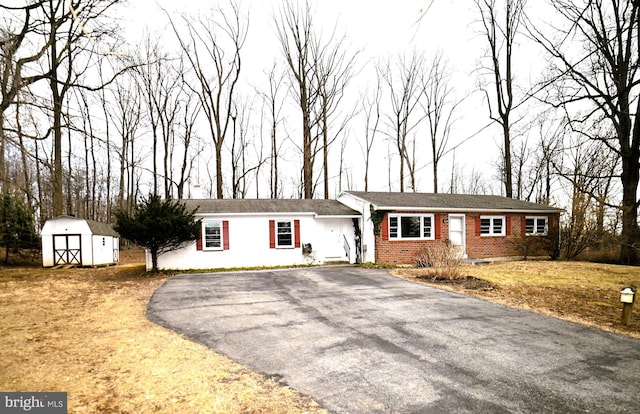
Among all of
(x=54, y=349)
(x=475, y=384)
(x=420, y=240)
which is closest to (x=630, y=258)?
(x=420, y=240)

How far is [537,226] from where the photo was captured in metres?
18.7

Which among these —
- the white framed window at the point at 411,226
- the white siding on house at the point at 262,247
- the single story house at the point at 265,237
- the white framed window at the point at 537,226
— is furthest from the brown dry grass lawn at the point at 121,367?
the white framed window at the point at 537,226

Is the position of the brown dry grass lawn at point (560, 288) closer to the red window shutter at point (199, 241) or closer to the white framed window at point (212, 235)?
the white framed window at point (212, 235)

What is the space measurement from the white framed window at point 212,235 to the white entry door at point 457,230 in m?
11.3

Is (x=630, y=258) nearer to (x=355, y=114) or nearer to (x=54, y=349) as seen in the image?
(x=355, y=114)

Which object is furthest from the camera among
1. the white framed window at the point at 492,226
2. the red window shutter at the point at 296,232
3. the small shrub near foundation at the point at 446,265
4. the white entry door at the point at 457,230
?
the white framed window at the point at 492,226

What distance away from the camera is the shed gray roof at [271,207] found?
15.4 m

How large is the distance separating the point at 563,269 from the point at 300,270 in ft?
36.3

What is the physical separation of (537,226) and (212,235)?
57.9 ft

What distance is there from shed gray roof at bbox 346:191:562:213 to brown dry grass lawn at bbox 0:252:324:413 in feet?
36.6

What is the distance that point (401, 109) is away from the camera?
28.8 meters

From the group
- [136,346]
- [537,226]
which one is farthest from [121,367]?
[537,226]

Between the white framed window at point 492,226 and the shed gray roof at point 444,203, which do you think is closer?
the shed gray roof at point 444,203

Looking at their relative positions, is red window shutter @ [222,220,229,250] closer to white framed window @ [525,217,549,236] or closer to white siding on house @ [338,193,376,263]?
white siding on house @ [338,193,376,263]
